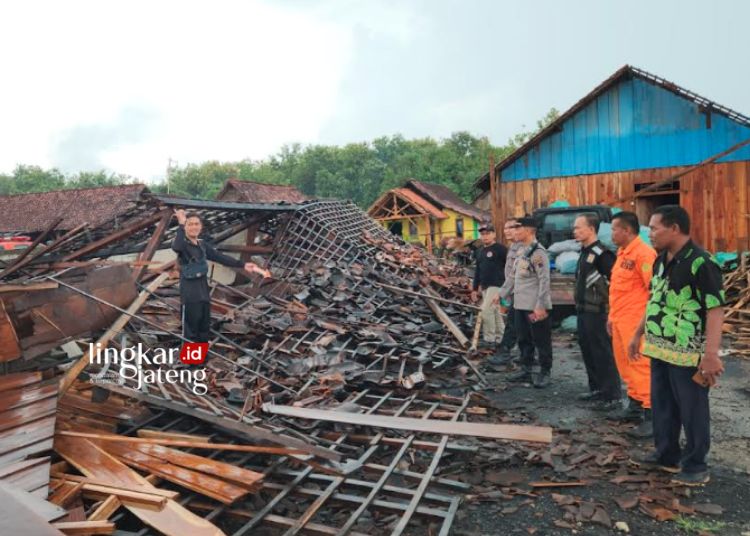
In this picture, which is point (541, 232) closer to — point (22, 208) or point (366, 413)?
point (366, 413)

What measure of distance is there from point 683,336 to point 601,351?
1.78 m

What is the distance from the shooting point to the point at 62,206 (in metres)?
24.5

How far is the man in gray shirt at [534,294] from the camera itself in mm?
5816

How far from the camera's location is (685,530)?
316 centimetres

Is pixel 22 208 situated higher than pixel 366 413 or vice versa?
pixel 22 208

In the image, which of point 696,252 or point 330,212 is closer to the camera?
point 696,252

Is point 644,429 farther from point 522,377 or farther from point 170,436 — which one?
point 170,436

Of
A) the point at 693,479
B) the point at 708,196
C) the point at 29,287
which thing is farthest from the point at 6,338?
the point at 708,196

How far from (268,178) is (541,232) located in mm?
41560

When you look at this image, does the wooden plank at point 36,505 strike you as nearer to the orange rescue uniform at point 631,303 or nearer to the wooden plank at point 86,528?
the wooden plank at point 86,528

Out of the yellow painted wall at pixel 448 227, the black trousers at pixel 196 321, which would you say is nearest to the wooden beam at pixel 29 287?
the black trousers at pixel 196 321

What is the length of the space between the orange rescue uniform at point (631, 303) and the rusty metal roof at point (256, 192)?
17.4 meters

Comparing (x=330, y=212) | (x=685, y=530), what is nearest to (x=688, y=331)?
(x=685, y=530)

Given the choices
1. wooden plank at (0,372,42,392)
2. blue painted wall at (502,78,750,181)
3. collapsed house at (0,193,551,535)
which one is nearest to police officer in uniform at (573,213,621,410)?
collapsed house at (0,193,551,535)
